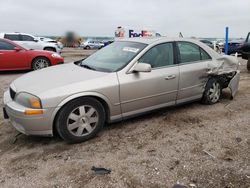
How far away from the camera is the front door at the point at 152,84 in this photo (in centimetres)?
357

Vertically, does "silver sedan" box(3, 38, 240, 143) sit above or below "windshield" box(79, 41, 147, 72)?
below

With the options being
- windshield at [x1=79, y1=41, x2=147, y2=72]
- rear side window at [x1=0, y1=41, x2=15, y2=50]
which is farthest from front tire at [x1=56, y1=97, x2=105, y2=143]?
rear side window at [x1=0, y1=41, x2=15, y2=50]

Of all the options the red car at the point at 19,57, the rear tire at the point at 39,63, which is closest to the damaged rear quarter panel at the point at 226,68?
the red car at the point at 19,57

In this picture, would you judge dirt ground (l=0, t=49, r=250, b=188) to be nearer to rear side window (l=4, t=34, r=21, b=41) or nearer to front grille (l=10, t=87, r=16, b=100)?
front grille (l=10, t=87, r=16, b=100)

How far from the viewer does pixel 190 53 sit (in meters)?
4.42

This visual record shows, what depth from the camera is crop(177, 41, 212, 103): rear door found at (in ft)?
13.8

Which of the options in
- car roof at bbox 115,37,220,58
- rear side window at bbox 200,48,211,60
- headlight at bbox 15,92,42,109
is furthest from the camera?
rear side window at bbox 200,48,211,60

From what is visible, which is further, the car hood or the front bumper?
the car hood

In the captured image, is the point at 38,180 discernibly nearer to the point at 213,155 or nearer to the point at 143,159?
the point at 143,159

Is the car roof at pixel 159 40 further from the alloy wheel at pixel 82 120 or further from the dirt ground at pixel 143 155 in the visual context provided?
the alloy wheel at pixel 82 120

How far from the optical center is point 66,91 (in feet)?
10.1

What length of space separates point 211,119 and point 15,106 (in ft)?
10.3

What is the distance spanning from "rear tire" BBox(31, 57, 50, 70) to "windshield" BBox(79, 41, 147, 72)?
4854 mm

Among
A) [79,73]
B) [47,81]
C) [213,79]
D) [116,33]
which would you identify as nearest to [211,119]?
[213,79]
